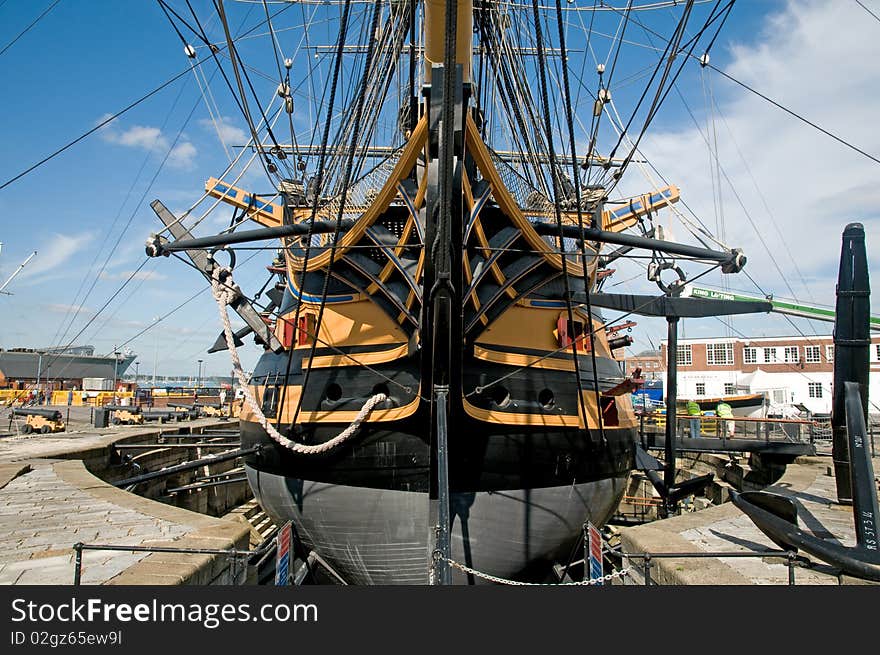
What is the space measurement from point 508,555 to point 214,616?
4.54 metres

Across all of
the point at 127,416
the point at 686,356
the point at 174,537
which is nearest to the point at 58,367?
the point at 127,416

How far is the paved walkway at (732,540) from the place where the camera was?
176 inches

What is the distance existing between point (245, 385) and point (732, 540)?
220 inches

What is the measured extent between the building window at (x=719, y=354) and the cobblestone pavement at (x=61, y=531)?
39147 millimetres

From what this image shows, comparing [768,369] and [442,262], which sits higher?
[768,369]

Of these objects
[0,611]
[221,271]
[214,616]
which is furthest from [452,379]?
[0,611]

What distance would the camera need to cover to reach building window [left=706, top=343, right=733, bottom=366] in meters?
38.4

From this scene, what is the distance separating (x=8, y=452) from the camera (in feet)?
39.7

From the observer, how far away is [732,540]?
5.74m

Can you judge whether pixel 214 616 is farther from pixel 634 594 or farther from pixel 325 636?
pixel 634 594
